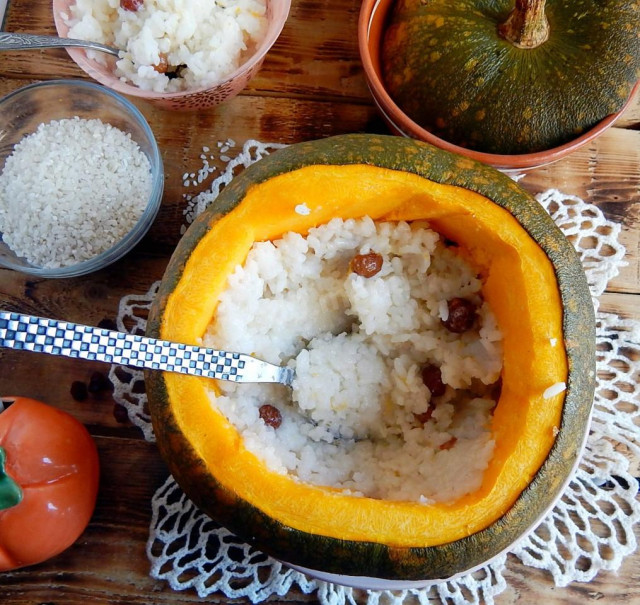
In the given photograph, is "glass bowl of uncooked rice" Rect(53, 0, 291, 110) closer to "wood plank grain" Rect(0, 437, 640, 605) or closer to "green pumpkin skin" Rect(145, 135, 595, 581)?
"green pumpkin skin" Rect(145, 135, 595, 581)

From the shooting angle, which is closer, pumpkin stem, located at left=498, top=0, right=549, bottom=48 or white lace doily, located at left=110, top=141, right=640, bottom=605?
pumpkin stem, located at left=498, top=0, right=549, bottom=48

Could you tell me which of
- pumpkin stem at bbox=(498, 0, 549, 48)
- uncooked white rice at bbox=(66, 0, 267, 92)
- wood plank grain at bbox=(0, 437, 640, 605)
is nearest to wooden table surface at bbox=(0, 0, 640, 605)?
wood plank grain at bbox=(0, 437, 640, 605)

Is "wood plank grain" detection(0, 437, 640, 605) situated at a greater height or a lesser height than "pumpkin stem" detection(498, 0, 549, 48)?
lesser

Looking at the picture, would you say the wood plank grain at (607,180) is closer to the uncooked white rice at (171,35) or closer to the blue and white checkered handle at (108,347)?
the uncooked white rice at (171,35)

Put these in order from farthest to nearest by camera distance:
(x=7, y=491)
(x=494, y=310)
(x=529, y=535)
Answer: (x=529, y=535), (x=494, y=310), (x=7, y=491)

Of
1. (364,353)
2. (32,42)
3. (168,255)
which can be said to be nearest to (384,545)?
(364,353)

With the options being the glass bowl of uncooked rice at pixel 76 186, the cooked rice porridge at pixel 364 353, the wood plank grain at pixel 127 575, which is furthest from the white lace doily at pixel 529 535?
the cooked rice porridge at pixel 364 353

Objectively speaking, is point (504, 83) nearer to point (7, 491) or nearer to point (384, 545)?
point (384, 545)
